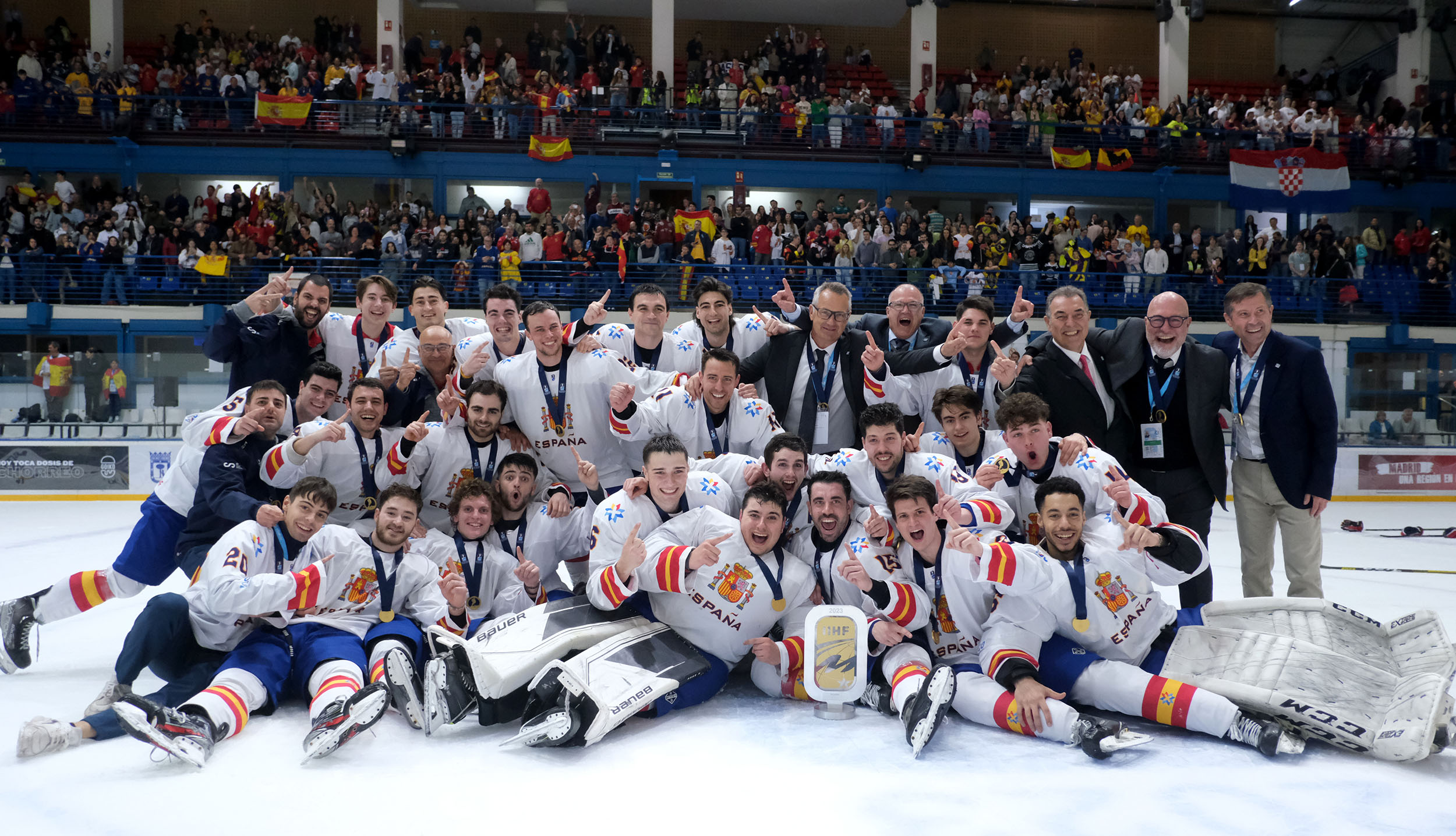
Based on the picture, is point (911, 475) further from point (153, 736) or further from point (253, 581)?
point (153, 736)

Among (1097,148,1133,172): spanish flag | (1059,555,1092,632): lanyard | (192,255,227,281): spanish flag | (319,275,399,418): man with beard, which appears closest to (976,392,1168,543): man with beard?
(1059,555,1092,632): lanyard

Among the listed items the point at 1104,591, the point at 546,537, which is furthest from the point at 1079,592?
the point at 546,537

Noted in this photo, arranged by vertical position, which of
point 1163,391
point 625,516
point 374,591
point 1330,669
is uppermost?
point 1163,391

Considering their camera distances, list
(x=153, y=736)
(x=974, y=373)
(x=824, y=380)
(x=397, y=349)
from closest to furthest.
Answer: (x=153, y=736) → (x=824, y=380) → (x=974, y=373) → (x=397, y=349)

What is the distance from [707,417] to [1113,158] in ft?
66.2

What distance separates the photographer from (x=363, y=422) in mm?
5922

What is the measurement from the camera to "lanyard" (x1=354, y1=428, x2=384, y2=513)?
595cm

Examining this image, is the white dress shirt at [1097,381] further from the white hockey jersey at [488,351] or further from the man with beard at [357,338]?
the man with beard at [357,338]

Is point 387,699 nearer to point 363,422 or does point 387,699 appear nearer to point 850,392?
point 363,422

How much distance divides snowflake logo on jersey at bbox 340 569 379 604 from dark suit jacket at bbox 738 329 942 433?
8.57 feet

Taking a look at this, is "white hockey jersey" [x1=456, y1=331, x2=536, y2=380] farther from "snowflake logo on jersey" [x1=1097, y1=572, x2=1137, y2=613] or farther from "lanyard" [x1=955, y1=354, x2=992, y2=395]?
"snowflake logo on jersey" [x1=1097, y1=572, x2=1137, y2=613]

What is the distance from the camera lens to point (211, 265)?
17.8 metres

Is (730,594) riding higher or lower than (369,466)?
lower

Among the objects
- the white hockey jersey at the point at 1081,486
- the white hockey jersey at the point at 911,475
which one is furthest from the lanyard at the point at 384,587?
the white hockey jersey at the point at 1081,486
